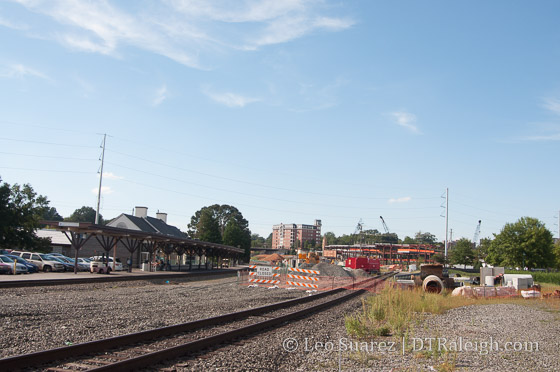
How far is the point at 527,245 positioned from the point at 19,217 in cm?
7337

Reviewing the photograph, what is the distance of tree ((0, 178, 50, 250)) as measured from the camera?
5141 cm

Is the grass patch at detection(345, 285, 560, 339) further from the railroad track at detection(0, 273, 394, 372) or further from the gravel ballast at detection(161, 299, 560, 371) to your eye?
the railroad track at detection(0, 273, 394, 372)

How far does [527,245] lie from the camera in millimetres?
75562

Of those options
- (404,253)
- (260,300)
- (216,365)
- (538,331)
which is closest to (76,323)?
(216,365)

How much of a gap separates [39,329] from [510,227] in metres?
80.4

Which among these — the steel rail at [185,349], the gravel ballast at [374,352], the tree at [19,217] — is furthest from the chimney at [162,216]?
the steel rail at [185,349]

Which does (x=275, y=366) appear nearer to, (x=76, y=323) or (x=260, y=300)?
(x=76, y=323)

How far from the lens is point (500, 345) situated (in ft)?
37.6

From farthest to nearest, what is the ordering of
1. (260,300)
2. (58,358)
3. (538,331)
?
(260,300) → (538,331) → (58,358)

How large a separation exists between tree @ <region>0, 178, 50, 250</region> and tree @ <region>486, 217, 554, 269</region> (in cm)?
6997

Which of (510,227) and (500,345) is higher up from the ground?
(510,227)

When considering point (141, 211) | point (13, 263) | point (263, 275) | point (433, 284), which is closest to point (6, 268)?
point (13, 263)

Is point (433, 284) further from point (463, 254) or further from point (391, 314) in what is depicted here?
point (463, 254)

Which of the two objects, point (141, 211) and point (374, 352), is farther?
point (141, 211)
